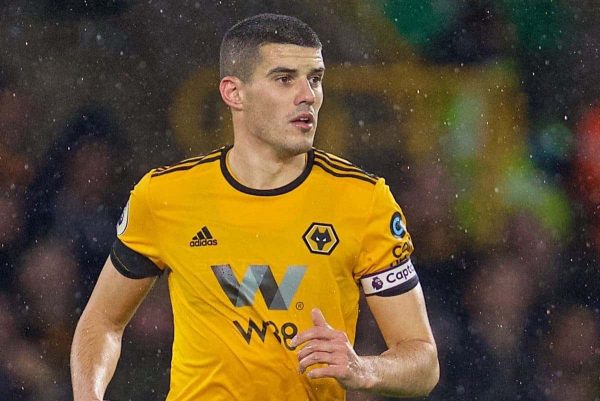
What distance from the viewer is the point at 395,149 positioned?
238 inches

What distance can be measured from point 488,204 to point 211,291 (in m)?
2.83

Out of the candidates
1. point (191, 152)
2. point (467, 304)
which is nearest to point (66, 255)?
point (191, 152)

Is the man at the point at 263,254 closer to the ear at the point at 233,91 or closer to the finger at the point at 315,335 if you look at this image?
the ear at the point at 233,91

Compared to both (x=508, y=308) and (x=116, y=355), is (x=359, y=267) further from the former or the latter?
(x=508, y=308)

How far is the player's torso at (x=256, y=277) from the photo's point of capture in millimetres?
3426

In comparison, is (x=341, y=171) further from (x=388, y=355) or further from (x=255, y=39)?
(x=388, y=355)

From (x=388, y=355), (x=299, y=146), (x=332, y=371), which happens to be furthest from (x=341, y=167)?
(x=332, y=371)

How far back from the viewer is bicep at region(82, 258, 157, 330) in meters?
3.66

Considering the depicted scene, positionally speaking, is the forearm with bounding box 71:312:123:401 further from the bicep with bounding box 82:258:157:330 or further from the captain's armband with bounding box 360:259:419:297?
the captain's armband with bounding box 360:259:419:297

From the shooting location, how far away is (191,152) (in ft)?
19.6

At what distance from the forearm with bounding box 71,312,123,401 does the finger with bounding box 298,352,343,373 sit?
77 cm

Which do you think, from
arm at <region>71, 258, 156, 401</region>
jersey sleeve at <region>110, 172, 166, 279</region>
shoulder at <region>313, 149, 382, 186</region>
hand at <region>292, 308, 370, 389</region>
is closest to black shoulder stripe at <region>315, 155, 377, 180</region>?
shoulder at <region>313, 149, 382, 186</region>

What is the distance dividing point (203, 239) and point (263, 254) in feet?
0.66

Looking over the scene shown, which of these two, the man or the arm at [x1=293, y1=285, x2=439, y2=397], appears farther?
the man
